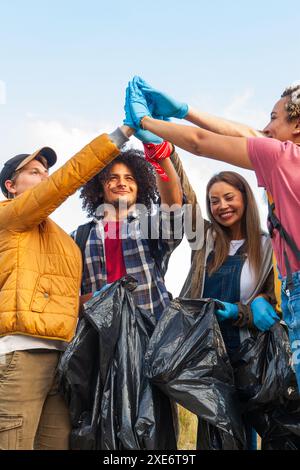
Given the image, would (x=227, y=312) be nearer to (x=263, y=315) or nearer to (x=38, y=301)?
(x=263, y=315)

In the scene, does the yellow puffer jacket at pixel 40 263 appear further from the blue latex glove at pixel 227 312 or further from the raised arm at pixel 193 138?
the blue latex glove at pixel 227 312

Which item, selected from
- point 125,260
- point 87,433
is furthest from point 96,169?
point 87,433

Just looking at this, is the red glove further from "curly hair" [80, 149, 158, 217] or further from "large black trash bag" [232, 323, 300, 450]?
"large black trash bag" [232, 323, 300, 450]

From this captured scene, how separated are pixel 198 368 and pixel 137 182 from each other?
1262 mm

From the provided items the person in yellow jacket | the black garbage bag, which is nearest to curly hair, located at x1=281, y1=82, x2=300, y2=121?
the person in yellow jacket

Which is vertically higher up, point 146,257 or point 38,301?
point 146,257

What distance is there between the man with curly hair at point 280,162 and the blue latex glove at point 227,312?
2.05 ft

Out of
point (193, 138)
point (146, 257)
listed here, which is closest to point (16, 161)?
point (146, 257)

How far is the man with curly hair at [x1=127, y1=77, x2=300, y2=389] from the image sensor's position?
1.77 meters

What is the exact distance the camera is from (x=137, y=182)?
326 centimetres

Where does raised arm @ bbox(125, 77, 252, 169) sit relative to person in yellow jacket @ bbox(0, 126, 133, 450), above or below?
above

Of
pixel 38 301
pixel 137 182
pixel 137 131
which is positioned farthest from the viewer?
pixel 137 182

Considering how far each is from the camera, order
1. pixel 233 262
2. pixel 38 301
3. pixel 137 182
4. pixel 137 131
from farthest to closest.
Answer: pixel 137 182, pixel 233 262, pixel 137 131, pixel 38 301

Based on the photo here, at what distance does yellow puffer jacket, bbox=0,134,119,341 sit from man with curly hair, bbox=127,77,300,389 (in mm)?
428
